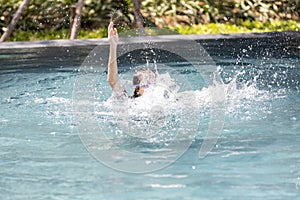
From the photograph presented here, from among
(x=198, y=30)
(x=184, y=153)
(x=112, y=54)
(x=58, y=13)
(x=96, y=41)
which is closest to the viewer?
Result: (x=184, y=153)

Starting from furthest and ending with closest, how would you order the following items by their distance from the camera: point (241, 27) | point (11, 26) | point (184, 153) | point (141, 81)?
point (241, 27) → point (11, 26) → point (141, 81) → point (184, 153)

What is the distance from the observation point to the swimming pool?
3.73 m

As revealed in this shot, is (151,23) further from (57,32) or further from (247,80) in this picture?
(247,80)

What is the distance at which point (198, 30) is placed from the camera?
11.7 metres

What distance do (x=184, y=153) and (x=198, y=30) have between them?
7.41m

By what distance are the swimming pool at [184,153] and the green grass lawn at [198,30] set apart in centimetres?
307

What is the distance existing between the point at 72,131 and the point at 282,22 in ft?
25.6

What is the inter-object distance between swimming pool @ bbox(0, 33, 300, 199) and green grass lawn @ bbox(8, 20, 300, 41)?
3.07 m

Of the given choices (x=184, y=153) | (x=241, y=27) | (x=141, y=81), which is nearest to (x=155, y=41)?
(x=241, y=27)

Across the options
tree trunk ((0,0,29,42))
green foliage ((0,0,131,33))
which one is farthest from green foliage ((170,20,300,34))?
tree trunk ((0,0,29,42))

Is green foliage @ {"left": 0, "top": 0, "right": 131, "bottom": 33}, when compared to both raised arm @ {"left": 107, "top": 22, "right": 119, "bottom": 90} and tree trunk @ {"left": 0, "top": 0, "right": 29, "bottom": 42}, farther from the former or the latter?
raised arm @ {"left": 107, "top": 22, "right": 119, "bottom": 90}

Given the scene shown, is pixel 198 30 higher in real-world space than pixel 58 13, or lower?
lower

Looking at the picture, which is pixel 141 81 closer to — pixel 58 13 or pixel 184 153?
pixel 184 153

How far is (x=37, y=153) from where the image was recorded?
4602 mm
